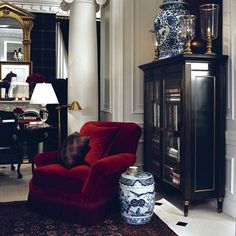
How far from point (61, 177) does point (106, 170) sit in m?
0.43

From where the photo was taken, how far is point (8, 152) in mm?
4902

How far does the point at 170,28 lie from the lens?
372 centimetres

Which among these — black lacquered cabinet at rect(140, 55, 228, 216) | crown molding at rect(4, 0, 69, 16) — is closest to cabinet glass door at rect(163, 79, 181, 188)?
black lacquered cabinet at rect(140, 55, 228, 216)

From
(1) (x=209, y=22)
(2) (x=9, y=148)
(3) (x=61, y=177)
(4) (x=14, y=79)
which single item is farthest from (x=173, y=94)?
(4) (x=14, y=79)

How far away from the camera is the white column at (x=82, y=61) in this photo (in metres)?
4.71

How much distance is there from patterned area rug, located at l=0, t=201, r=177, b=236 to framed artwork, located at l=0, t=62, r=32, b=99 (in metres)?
3.10

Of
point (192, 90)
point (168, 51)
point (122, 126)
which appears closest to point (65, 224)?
point (122, 126)

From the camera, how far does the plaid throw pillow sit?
11.1ft

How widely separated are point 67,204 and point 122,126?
0.92 metres

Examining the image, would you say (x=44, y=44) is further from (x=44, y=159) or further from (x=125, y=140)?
(x=125, y=140)

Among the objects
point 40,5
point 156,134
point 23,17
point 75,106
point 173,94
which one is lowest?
point 156,134

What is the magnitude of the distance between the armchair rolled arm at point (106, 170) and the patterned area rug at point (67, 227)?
33 cm

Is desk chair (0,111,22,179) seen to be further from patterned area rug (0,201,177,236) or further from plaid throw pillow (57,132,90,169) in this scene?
patterned area rug (0,201,177,236)

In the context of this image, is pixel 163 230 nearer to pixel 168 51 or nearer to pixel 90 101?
pixel 168 51
